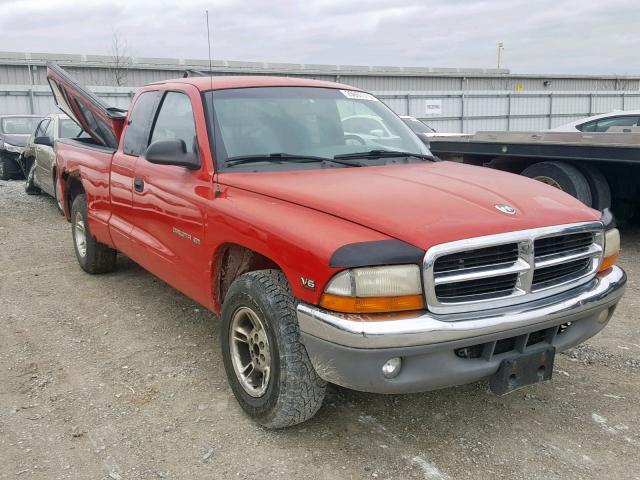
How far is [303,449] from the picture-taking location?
3.06 meters

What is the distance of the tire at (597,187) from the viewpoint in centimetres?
696

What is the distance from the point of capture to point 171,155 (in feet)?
12.2

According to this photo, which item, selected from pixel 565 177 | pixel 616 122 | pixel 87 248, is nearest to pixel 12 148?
pixel 87 248

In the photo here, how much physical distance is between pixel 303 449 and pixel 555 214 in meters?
1.71

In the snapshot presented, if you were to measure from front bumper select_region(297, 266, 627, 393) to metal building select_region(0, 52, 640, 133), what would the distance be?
1879 centimetres

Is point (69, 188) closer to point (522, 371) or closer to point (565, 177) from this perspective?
point (522, 371)

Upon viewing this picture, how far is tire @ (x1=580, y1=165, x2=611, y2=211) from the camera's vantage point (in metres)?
6.96

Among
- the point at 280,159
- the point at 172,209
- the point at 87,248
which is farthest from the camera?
the point at 87,248

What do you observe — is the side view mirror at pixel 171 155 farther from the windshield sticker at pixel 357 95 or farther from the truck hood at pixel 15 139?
the truck hood at pixel 15 139

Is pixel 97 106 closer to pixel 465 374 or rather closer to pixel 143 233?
pixel 143 233

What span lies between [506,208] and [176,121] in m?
2.42

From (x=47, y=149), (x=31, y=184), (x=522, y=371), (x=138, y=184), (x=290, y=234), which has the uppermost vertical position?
(x=47, y=149)

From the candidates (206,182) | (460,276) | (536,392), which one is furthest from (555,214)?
(206,182)

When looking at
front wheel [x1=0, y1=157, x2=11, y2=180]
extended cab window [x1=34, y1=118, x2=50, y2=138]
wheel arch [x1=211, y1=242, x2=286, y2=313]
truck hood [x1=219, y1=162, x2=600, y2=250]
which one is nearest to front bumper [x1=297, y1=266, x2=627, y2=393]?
truck hood [x1=219, y1=162, x2=600, y2=250]
